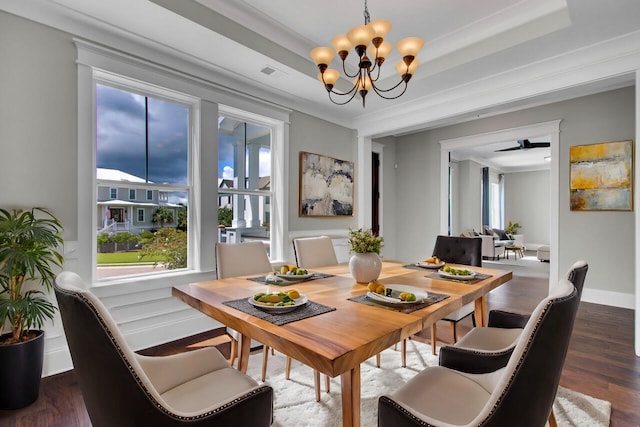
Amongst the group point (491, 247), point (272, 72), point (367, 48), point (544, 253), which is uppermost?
point (272, 72)

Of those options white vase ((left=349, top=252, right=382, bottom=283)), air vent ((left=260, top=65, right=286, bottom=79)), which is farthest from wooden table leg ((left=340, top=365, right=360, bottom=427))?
air vent ((left=260, top=65, right=286, bottom=79))

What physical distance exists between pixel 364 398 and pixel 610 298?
13.2 feet

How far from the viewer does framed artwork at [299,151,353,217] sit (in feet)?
13.9

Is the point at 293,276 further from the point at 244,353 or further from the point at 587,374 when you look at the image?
the point at 587,374

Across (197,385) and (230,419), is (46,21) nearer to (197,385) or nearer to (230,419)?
(197,385)

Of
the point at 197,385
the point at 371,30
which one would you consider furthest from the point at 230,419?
the point at 371,30

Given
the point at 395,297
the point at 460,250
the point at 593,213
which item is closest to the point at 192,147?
the point at 395,297

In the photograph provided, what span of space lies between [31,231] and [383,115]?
3.94 metres

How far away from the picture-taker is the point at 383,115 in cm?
451

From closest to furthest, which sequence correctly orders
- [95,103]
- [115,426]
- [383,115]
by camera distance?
[115,426] → [95,103] → [383,115]

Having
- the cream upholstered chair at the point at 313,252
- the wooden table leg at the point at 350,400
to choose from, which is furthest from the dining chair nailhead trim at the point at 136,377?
the cream upholstered chair at the point at 313,252

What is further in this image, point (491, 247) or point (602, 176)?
point (491, 247)

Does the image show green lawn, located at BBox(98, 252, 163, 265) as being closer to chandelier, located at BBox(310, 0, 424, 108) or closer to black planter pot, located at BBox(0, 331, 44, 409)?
black planter pot, located at BBox(0, 331, 44, 409)

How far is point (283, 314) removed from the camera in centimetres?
137
